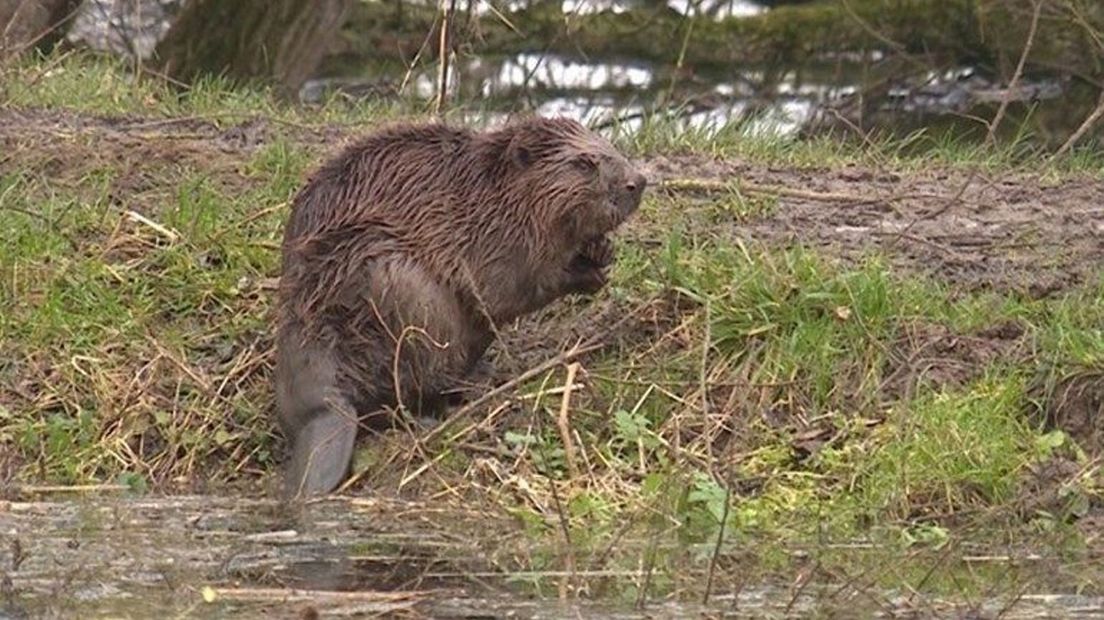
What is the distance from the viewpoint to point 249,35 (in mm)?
9562

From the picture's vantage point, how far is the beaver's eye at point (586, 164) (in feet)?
17.6

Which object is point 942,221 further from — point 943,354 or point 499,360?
point 499,360

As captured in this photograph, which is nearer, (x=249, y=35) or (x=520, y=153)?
(x=520, y=153)

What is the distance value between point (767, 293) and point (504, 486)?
2.89ft

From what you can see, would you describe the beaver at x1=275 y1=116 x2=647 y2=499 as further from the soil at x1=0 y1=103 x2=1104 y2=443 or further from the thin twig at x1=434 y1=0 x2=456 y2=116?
the thin twig at x1=434 y1=0 x2=456 y2=116

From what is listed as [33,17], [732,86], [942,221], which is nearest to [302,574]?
Answer: [942,221]

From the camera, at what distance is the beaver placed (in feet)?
17.4

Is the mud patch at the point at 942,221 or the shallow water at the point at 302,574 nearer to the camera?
the shallow water at the point at 302,574

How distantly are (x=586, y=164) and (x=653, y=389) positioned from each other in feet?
1.68

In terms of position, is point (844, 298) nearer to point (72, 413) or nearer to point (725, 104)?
point (72, 413)

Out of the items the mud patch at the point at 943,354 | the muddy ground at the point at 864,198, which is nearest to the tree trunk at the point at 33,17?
the muddy ground at the point at 864,198

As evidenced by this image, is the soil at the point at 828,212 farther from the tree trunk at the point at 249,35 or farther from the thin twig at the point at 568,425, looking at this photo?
the tree trunk at the point at 249,35

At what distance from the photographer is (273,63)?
31.6 ft

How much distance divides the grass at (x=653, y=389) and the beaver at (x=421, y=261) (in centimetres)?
17
